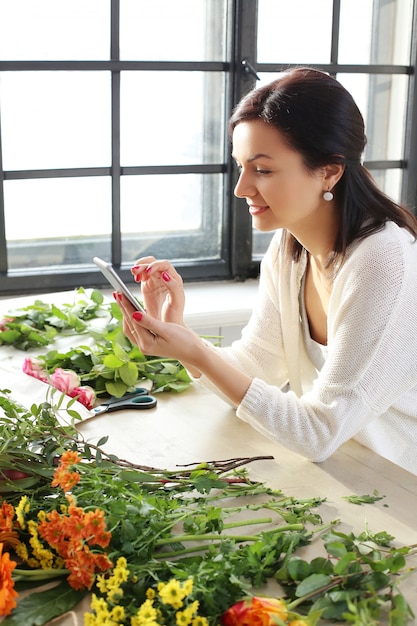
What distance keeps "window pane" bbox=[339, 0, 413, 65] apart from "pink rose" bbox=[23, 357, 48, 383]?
1852 millimetres

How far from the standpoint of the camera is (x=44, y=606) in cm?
101

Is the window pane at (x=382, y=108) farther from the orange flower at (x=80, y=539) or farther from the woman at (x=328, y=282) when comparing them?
the orange flower at (x=80, y=539)

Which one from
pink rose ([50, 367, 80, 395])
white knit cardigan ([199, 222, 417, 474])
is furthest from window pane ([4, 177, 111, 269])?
white knit cardigan ([199, 222, 417, 474])

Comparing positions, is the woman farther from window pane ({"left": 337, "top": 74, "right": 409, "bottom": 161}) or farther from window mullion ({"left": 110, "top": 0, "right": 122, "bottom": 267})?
window pane ({"left": 337, "top": 74, "right": 409, "bottom": 161})

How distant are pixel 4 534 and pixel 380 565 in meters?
0.44

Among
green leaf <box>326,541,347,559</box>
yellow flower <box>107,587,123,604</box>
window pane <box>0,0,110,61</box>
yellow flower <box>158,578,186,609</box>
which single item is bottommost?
yellow flower <box>107,587,123,604</box>

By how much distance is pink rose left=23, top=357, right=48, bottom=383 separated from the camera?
1729 millimetres

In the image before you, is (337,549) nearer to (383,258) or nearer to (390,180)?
(383,258)

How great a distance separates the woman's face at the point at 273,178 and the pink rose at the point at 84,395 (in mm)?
451

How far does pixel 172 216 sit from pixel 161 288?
1356mm

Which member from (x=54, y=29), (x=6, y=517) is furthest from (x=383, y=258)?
(x=54, y=29)

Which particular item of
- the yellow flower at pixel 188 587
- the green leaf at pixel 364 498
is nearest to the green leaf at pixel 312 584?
the yellow flower at pixel 188 587

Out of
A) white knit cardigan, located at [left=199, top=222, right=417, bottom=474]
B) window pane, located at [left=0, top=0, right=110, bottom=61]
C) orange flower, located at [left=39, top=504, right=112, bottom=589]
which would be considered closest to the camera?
orange flower, located at [left=39, top=504, right=112, bottom=589]

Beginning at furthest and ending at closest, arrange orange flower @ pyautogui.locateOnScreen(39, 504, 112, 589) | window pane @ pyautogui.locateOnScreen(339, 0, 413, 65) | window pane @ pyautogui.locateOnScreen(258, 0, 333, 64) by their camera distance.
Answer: window pane @ pyautogui.locateOnScreen(339, 0, 413, 65)
window pane @ pyautogui.locateOnScreen(258, 0, 333, 64)
orange flower @ pyautogui.locateOnScreen(39, 504, 112, 589)
